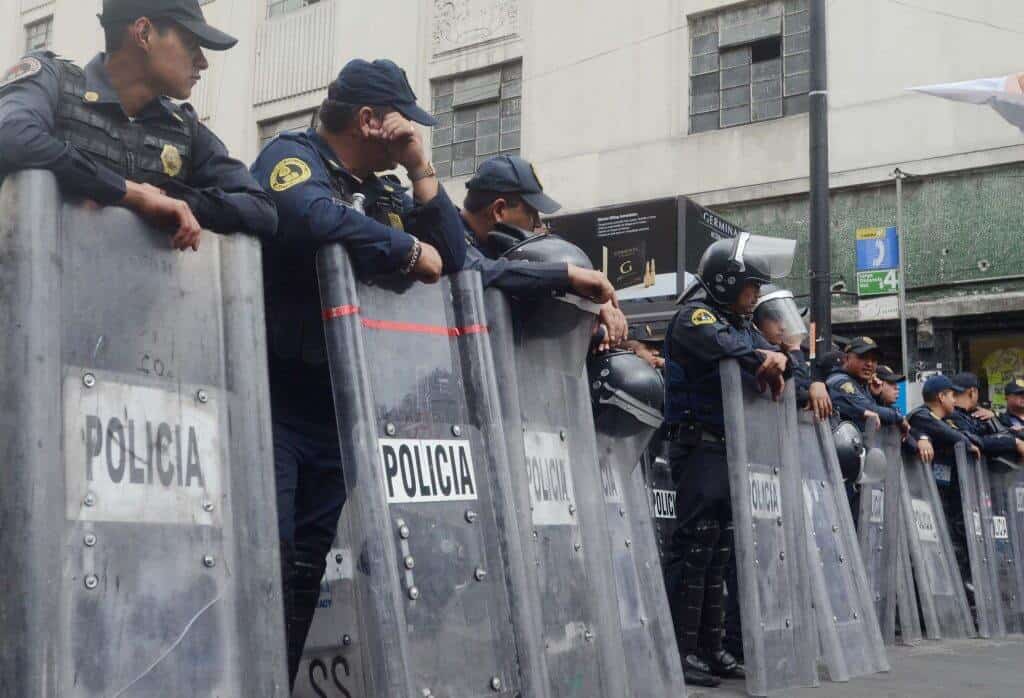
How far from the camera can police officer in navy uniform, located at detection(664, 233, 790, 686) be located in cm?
564

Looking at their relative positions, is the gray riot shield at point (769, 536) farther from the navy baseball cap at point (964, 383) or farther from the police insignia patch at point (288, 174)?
the navy baseball cap at point (964, 383)

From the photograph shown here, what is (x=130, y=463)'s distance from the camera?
2.70 m

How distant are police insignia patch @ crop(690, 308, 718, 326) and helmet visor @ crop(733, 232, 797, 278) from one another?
14.0 inches

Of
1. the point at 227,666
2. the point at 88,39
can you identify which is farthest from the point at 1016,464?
the point at 88,39

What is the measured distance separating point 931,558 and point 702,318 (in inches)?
158

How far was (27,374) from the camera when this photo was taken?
2527 mm

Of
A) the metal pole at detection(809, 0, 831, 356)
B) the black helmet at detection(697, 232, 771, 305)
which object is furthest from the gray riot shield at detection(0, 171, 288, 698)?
the metal pole at detection(809, 0, 831, 356)

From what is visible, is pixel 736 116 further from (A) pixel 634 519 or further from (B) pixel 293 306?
(B) pixel 293 306

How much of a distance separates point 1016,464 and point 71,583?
29.6 feet

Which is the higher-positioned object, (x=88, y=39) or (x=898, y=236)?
(x=88, y=39)

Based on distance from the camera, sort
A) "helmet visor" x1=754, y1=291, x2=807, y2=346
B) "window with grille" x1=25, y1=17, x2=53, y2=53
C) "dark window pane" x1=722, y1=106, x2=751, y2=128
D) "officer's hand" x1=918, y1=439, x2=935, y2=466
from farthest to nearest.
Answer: "window with grille" x1=25, y1=17, x2=53, y2=53, "dark window pane" x1=722, y1=106, x2=751, y2=128, "officer's hand" x1=918, y1=439, x2=935, y2=466, "helmet visor" x1=754, y1=291, x2=807, y2=346

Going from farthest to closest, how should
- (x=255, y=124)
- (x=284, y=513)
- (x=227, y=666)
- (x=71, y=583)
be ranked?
(x=255, y=124) → (x=284, y=513) → (x=227, y=666) → (x=71, y=583)

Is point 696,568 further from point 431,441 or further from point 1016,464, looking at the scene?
point 1016,464

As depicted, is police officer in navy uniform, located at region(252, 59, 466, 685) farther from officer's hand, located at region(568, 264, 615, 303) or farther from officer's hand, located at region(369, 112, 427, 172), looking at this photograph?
officer's hand, located at region(568, 264, 615, 303)
